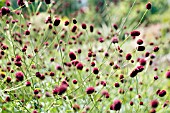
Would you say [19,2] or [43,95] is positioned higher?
Answer: [19,2]

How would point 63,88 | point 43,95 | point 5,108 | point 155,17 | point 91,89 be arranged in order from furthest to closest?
point 155,17 → point 43,95 → point 5,108 → point 91,89 → point 63,88

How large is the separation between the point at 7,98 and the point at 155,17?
13.7m

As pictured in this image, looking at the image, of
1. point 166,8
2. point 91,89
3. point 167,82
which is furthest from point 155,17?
point 91,89

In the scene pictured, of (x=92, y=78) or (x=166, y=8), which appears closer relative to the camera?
(x=92, y=78)

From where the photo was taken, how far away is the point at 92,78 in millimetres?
2535

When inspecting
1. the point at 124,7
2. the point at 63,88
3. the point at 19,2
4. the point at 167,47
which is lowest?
the point at 63,88

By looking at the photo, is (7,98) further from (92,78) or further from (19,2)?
(92,78)

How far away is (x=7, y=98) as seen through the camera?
1973 mm

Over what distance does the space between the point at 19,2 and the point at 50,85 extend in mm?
713

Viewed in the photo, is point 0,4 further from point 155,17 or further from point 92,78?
point 155,17

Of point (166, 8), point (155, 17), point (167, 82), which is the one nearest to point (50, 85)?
point (167, 82)

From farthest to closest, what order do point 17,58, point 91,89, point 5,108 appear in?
1. point 5,108
2. point 17,58
3. point 91,89

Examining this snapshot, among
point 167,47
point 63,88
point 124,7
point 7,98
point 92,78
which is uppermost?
point 124,7

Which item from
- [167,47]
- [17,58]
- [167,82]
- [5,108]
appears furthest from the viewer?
[167,47]
